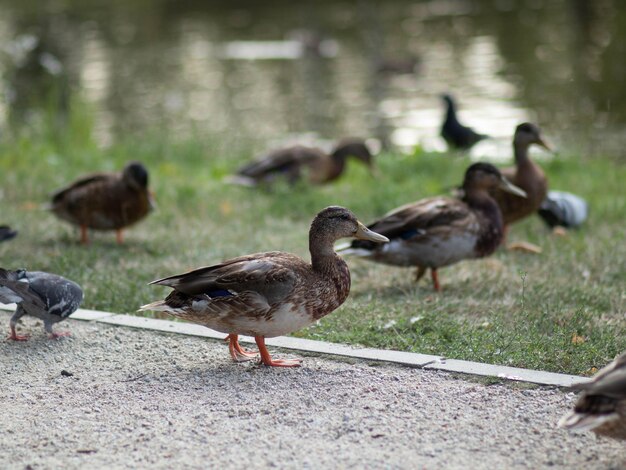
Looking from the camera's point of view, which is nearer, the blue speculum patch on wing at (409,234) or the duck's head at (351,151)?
the blue speculum patch on wing at (409,234)

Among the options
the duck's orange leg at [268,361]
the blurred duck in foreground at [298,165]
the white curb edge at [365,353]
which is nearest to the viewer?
the white curb edge at [365,353]

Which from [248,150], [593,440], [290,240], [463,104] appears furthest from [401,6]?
[593,440]

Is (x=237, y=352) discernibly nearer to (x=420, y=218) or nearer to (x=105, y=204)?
(x=420, y=218)

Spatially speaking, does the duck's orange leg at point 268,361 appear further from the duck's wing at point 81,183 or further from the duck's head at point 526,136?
the duck's head at point 526,136

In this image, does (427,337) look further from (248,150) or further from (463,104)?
(463,104)

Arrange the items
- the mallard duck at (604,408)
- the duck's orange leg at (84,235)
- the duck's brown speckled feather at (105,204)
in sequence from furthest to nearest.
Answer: the duck's orange leg at (84,235) < the duck's brown speckled feather at (105,204) < the mallard duck at (604,408)

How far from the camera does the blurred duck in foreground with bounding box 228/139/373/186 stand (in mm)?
10742

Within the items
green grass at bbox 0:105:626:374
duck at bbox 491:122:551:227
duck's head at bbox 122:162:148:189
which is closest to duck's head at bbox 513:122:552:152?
duck at bbox 491:122:551:227

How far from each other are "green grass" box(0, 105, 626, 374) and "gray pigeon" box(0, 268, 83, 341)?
730 mm

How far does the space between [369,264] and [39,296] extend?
9.37 feet

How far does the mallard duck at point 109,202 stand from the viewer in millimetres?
8453

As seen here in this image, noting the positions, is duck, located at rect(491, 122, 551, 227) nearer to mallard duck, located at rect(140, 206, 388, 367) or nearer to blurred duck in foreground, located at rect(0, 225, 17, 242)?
mallard duck, located at rect(140, 206, 388, 367)

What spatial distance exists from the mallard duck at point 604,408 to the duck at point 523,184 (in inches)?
170

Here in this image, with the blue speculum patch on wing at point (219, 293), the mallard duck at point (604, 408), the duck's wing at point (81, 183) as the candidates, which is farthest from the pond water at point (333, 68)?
the mallard duck at point (604, 408)
